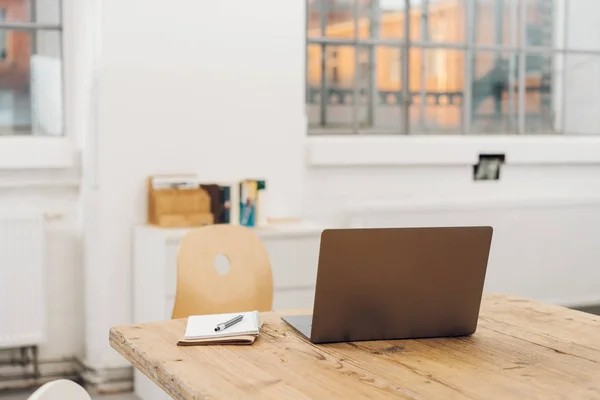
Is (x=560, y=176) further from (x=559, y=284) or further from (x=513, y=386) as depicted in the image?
(x=513, y=386)

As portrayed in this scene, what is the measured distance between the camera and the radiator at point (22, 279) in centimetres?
430

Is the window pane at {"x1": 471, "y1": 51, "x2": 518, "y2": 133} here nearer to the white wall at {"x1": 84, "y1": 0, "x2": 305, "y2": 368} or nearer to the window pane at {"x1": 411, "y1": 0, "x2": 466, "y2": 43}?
the window pane at {"x1": 411, "y1": 0, "x2": 466, "y2": 43}

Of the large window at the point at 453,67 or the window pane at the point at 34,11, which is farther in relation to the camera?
the large window at the point at 453,67

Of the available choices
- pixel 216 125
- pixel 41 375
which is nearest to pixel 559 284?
pixel 216 125

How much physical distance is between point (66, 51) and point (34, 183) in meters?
0.68

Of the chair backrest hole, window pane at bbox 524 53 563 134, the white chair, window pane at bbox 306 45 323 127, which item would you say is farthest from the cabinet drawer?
the white chair

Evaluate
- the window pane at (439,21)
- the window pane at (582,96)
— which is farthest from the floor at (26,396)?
the window pane at (582,96)

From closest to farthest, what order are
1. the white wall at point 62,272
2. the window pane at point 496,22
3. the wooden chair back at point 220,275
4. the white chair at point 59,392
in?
the white chair at point 59,392, the wooden chair back at point 220,275, the white wall at point 62,272, the window pane at point 496,22

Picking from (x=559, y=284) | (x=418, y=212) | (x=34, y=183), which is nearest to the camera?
(x=34, y=183)

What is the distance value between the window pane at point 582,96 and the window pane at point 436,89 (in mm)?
826

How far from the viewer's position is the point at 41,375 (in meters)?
4.54

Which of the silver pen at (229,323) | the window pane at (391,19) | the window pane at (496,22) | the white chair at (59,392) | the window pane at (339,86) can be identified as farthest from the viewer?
the window pane at (496,22)

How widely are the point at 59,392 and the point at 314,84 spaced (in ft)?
13.3

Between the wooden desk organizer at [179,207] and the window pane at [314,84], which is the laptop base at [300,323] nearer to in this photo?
the wooden desk organizer at [179,207]
